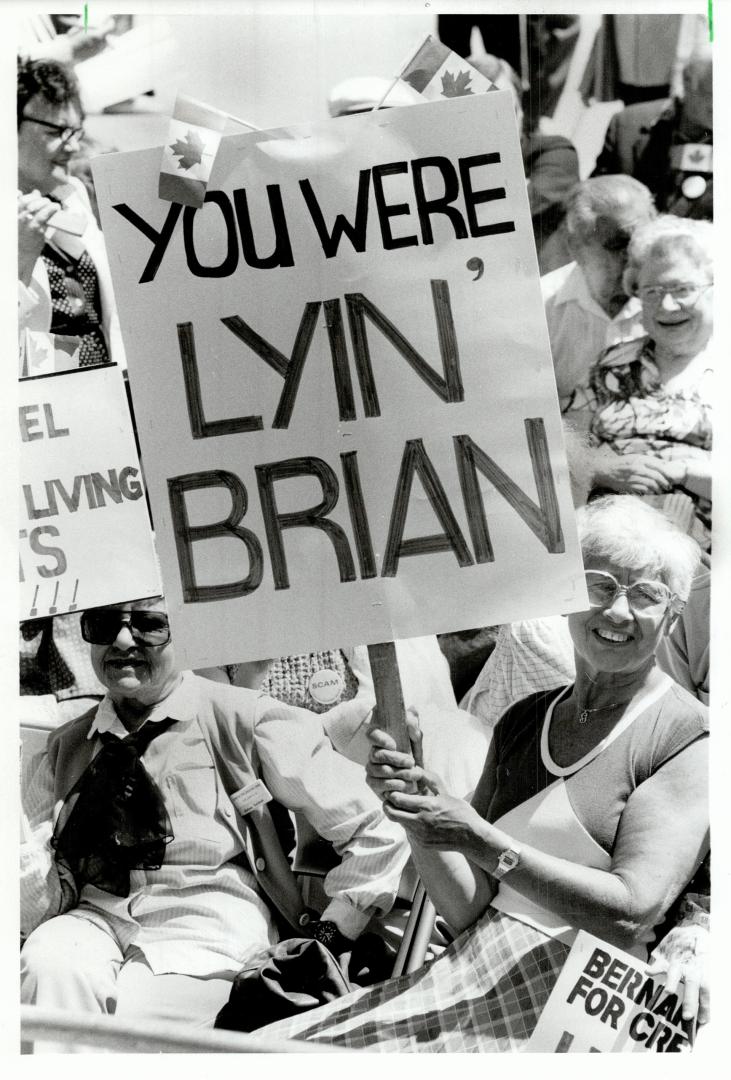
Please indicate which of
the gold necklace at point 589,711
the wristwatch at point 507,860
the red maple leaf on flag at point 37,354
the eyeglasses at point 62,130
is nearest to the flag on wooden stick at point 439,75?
the eyeglasses at point 62,130

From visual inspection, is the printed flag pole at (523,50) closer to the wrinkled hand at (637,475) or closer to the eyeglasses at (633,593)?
the wrinkled hand at (637,475)

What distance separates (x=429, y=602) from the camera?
7.81 feet

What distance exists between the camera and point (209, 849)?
2.62 meters

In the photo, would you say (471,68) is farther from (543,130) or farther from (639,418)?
(639,418)

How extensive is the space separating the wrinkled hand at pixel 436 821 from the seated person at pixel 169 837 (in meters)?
0.09

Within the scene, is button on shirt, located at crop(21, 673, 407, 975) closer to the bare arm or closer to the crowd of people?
the crowd of people

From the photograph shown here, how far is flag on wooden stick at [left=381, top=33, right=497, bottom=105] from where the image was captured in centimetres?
252

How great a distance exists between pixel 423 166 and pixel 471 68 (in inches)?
11.3

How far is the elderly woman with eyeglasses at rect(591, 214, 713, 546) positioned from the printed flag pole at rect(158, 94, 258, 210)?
89 cm

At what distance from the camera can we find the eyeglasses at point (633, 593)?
258cm

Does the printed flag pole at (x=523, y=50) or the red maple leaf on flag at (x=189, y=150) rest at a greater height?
the printed flag pole at (x=523, y=50)

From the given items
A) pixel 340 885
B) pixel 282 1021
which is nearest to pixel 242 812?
pixel 340 885

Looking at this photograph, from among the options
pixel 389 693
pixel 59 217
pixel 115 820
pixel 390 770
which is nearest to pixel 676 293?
pixel 389 693

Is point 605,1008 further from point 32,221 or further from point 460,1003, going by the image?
point 32,221
